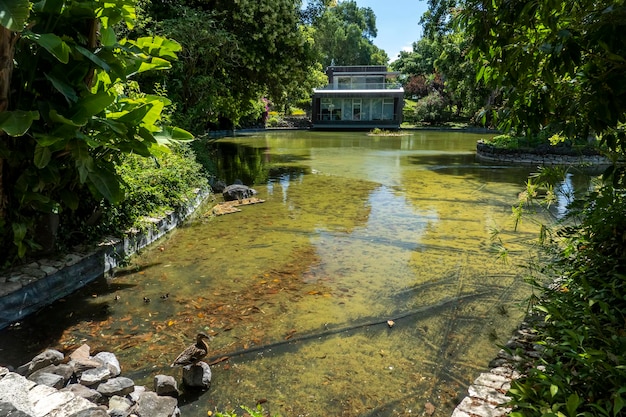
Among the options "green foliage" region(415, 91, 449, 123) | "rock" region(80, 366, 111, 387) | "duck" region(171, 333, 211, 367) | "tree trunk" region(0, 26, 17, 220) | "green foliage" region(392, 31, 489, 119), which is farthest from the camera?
"green foliage" region(415, 91, 449, 123)

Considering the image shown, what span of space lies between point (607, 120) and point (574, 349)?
1241 mm

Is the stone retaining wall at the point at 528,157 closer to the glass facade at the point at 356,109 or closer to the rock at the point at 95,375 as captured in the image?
the rock at the point at 95,375

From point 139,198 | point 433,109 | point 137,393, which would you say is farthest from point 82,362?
point 433,109

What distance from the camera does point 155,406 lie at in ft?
9.45

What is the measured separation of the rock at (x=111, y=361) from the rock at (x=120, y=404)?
1.48 ft

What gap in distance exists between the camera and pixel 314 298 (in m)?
4.86

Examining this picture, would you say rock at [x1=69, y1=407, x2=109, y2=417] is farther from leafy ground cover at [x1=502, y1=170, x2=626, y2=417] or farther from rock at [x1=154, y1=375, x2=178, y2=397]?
→ leafy ground cover at [x1=502, y1=170, x2=626, y2=417]

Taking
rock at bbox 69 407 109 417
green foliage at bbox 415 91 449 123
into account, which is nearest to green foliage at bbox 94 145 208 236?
rock at bbox 69 407 109 417

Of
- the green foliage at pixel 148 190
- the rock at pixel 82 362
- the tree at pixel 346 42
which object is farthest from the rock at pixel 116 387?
the tree at pixel 346 42

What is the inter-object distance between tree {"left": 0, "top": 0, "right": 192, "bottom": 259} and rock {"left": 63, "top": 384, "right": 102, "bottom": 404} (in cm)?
207

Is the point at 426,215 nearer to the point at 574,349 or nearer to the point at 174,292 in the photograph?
the point at 174,292

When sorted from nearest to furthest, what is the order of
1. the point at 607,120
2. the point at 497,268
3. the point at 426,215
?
the point at 607,120, the point at 497,268, the point at 426,215

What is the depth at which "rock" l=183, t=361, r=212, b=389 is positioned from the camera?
3.29 meters

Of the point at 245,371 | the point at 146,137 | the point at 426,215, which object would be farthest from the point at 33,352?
the point at 426,215
